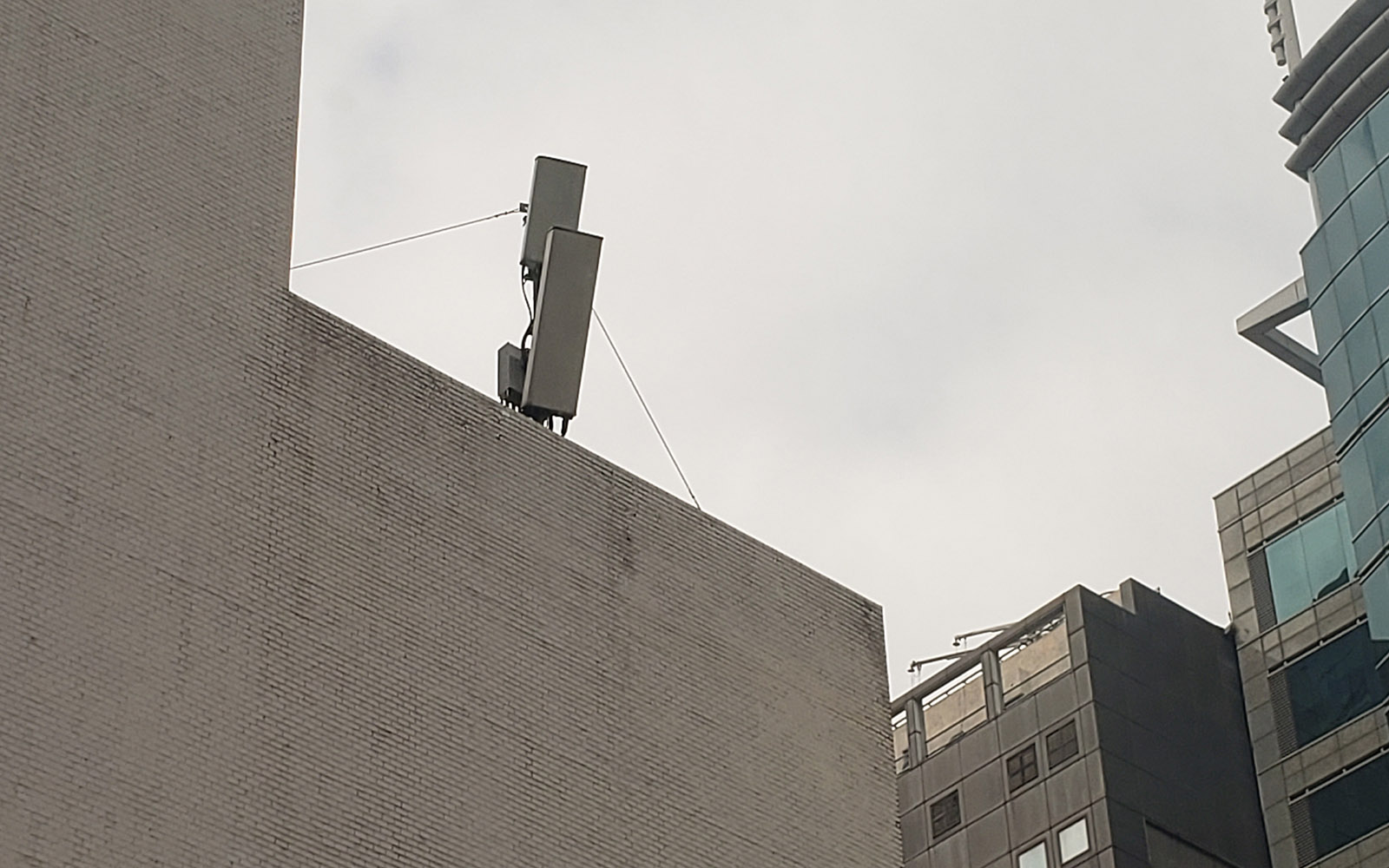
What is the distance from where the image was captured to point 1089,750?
58438mm

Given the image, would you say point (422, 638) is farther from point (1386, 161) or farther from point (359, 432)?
point (1386, 161)

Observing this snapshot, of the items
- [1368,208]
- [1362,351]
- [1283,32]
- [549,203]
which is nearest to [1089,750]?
[1362,351]

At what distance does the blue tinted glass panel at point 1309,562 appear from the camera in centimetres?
6250

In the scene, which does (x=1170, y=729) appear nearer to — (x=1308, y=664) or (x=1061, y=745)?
(x=1061, y=745)

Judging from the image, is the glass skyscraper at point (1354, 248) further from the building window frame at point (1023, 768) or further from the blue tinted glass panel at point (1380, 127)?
the building window frame at point (1023, 768)

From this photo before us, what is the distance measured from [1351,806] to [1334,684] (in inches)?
140

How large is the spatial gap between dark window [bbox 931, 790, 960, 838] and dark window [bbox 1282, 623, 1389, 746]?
9341 millimetres

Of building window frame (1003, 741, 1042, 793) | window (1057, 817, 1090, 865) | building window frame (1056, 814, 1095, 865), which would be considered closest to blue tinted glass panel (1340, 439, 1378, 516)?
building window frame (1056, 814, 1095, 865)

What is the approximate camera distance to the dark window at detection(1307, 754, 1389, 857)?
5853cm

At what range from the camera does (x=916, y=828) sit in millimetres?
62562

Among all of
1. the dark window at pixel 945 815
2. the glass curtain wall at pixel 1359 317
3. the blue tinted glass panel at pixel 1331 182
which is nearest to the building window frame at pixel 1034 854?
the dark window at pixel 945 815

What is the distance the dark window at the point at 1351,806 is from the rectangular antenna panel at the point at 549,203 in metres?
36.6

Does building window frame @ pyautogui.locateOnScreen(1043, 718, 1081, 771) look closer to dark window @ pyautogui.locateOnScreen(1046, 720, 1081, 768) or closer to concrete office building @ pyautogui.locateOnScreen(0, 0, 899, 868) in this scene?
dark window @ pyautogui.locateOnScreen(1046, 720, 1081, 768)

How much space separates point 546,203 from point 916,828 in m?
36.8
